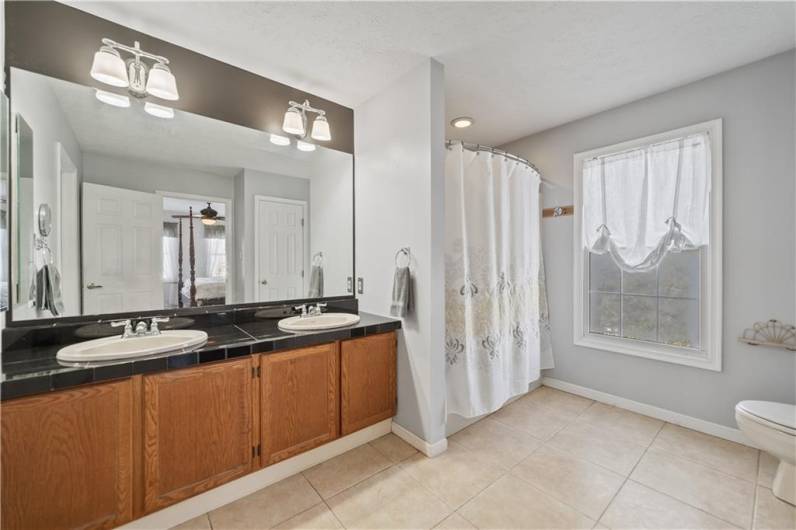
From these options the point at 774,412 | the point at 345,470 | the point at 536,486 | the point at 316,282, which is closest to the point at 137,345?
the point at 316,282

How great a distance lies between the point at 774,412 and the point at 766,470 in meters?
0.41

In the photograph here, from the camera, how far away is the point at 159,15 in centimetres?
168

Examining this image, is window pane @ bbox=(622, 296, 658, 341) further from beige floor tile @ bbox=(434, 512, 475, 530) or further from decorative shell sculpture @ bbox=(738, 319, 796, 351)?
beige floor tile @ bbox=(434, 512, 475, 530)

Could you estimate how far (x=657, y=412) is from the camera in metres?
2.49

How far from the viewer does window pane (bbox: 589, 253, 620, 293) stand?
2789 millimetres

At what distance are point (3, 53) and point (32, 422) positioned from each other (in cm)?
163

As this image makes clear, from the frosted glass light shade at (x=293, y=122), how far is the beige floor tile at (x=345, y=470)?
85.9 inches

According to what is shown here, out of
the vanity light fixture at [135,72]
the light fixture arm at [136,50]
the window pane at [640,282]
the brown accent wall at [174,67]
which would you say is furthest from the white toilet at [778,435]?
the light fixture arm at [136,50]

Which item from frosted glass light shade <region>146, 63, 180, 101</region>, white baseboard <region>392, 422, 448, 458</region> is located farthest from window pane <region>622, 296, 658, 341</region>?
frosted glass light shade <region>146, 63, 180, 101</region>

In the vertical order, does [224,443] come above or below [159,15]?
below

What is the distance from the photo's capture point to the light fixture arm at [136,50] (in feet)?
5.41

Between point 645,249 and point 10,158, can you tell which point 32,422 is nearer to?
point 10,158

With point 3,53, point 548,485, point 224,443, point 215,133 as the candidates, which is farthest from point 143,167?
point 548,485

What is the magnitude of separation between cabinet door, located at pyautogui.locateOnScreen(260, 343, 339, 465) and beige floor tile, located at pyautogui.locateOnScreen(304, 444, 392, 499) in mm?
158
